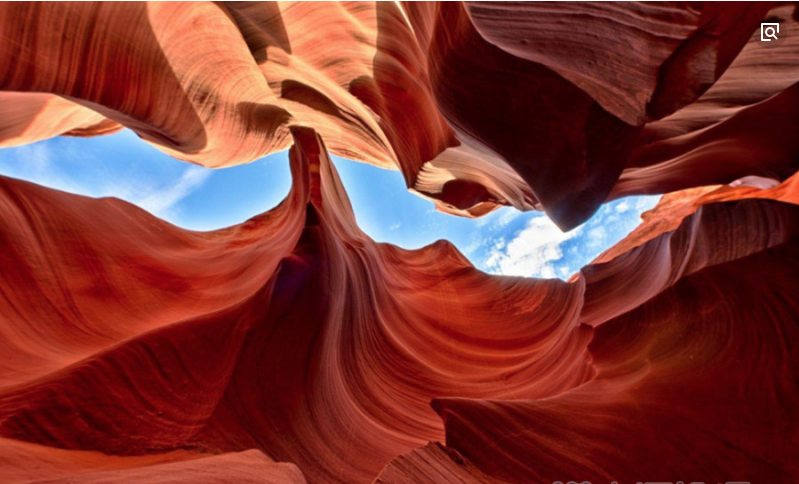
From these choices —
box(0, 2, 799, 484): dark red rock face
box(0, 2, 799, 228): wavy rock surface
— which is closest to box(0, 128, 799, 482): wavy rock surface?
box(0, 2, 799, 484): dark red rock face

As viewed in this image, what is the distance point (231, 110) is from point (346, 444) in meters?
5.24

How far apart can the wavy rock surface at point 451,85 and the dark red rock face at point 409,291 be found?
0.07 feet

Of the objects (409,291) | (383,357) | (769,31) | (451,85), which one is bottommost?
(383,357)

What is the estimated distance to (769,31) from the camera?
117 inches

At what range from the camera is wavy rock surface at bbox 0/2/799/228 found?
→ 8.09ft

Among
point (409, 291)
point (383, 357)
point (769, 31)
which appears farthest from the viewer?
point (409, 291)

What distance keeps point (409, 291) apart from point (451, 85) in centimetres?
417

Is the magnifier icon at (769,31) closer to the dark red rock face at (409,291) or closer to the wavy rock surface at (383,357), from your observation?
the dark red rock face at (409,291)

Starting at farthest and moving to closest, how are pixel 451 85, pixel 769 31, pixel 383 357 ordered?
pixel 383 357, pixel 451 85, pixel 769 31

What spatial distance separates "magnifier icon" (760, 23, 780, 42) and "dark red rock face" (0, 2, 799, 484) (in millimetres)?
90

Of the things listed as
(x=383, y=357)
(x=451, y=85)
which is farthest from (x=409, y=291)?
(x=451, y=85)

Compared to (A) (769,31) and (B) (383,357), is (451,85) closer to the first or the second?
(A) (769,31)

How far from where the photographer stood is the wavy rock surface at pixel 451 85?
2.46 m

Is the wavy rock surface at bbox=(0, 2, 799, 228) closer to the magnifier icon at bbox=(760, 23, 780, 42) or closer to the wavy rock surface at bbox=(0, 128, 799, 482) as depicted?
the magnifier icon at bbox=(760, 23, 780, 42)
